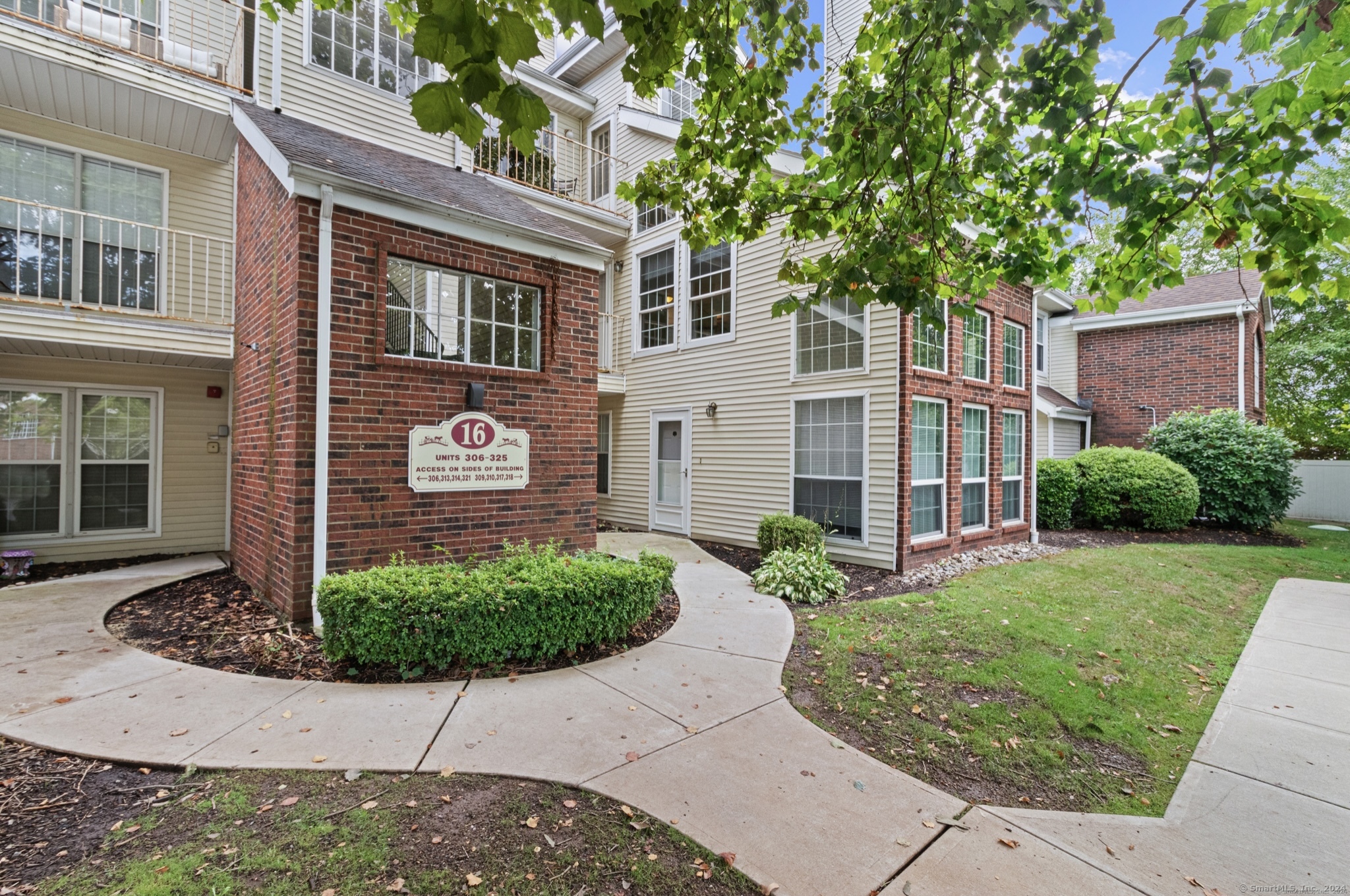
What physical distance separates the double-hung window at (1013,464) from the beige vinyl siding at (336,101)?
1076 centimetres

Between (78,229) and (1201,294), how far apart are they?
72.6 ft

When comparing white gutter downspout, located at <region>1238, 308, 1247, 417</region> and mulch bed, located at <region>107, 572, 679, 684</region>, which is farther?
white gutter downspout, located at <region>1238, 308, 1247, 417</region>

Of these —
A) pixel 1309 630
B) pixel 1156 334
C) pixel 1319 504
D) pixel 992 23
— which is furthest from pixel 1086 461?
pixel 992 23

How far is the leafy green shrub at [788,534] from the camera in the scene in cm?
791

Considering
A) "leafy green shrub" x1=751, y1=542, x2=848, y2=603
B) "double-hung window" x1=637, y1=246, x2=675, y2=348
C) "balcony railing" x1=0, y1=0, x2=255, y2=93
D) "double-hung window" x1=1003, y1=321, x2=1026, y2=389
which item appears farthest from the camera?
"double-hung window" x1=637, y1=246, x2=675, y2=348

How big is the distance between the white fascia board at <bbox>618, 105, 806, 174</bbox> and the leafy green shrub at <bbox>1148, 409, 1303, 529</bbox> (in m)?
10.5

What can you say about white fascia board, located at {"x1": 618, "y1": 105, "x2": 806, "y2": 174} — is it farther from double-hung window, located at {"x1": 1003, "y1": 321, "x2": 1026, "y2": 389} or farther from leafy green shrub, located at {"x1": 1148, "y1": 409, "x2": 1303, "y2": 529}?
leafy green shrub, located at {"x1": 1148, "y1": 409, "x2": 1303, "y2": 529}

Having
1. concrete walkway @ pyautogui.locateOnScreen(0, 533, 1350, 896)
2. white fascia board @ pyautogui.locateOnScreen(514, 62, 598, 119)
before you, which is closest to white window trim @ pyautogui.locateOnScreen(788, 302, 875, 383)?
concrete walkway @ pyautogui.locateOnScreen(0, 533, 1350, 896)

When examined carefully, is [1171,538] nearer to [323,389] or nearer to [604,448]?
[604,448]

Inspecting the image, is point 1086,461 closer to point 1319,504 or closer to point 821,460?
point 821,460

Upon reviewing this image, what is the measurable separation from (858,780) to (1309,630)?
5.83 metres

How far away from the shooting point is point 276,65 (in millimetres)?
7957

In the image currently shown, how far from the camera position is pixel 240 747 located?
3.16 meters

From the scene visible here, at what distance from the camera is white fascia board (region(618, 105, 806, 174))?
8648 mm
